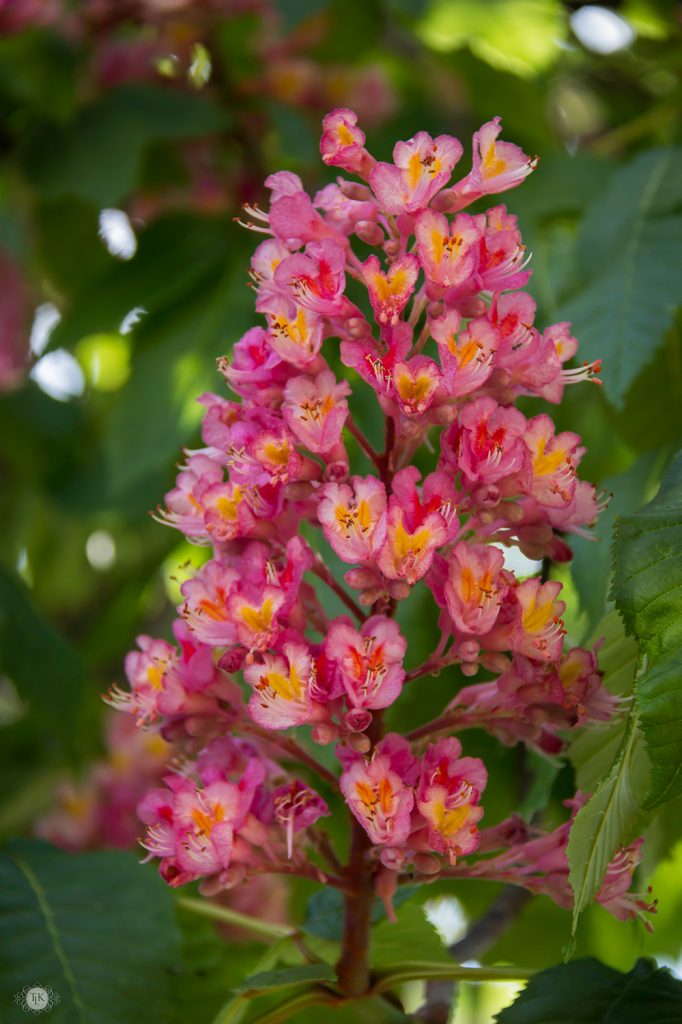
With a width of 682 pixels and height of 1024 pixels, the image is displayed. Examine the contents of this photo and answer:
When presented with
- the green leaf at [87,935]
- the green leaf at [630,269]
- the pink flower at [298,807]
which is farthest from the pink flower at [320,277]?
the green leaf at [87,935]

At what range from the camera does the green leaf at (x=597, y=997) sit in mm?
970

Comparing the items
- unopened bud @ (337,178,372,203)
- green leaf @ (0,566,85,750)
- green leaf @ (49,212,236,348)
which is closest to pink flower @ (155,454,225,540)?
unopened bud @ (337,178,372,203)

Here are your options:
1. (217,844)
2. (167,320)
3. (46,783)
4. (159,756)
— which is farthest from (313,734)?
(46,783)

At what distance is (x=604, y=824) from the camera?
2.84ft

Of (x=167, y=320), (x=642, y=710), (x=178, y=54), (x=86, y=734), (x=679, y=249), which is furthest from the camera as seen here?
(x=86, y=734)

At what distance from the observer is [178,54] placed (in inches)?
88.9

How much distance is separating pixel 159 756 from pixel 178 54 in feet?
3.95

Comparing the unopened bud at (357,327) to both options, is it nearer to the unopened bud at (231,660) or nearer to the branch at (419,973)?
the unopened bud at (231,660)

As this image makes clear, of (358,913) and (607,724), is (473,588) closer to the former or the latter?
(607,724)

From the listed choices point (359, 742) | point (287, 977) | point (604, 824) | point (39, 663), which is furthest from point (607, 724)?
point (39, 663)

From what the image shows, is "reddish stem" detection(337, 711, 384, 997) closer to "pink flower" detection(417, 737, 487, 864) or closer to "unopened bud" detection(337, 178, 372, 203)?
"pink flower" detection(417, 737, 487, 864)

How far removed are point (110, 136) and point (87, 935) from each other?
4.41 ft

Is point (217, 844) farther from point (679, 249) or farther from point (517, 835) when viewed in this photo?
point (679, 249)

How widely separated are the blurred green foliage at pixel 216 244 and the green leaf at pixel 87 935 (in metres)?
0.19
